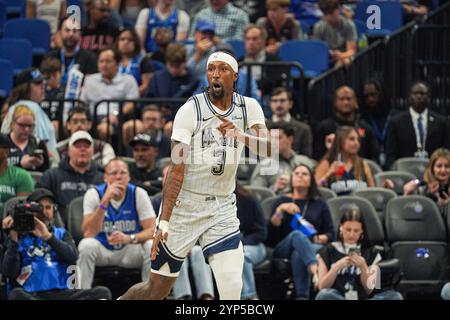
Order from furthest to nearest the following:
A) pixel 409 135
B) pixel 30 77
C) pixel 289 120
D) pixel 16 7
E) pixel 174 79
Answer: pixel 16 7, pixel 174 79, pixel 409 135, pixel 289 120, pixel 30 77

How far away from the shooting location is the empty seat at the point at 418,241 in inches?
535

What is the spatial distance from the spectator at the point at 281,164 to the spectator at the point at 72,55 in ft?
9.09

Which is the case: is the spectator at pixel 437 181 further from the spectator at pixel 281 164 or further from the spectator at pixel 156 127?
the spectator at pixel 156 127

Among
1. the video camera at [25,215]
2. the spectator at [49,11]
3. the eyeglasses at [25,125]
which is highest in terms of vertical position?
the spectator at [49,11]

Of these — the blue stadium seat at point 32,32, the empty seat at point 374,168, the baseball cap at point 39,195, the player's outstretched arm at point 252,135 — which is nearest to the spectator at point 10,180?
the baseball cap at point 39,195

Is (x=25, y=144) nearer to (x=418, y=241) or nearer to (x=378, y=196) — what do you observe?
(x=378, y=196)

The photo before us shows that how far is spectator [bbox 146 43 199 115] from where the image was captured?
1584 cm

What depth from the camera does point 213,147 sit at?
9.94 metres

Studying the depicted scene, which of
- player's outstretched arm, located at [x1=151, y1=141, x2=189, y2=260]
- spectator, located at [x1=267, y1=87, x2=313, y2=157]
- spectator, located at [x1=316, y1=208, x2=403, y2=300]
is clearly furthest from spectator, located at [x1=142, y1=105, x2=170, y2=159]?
player's outstretched arm, located at [x1=151, y1=141, x2=189, y2=260]

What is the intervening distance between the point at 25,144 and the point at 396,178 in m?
4.03

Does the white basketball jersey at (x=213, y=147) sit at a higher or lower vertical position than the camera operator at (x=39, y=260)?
higher

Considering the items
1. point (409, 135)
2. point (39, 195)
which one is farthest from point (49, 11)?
point (39, 195)
